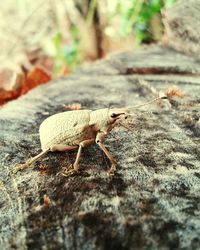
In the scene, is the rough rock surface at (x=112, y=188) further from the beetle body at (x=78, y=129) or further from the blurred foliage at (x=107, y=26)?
the blurred foliage at (x=107, y=26)

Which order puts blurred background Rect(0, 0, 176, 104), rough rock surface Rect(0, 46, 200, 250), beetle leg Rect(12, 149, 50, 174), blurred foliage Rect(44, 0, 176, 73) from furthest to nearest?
1. blurred background Rect(0, 0, 176, 104)
2. blurred foliage Rect(44, 0, 176, 73)
3. beetle leg Rect(12, 149, 50, 174)
4. rough rock surface Rect(0, 46, 200, 250)

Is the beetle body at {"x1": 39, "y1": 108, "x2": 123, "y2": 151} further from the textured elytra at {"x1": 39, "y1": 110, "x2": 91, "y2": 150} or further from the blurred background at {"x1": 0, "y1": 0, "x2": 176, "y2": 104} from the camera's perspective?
the blurred background at {"x1": 0, "y1": 0, "x2": 176, "y2": 104}

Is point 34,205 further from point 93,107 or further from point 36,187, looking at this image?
point 93,107

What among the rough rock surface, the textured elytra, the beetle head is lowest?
the rough rock surface

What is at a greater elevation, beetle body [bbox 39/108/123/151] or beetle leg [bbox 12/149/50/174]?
beetle body [bbox 39/108/123/151]

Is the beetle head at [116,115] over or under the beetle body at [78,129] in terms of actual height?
over

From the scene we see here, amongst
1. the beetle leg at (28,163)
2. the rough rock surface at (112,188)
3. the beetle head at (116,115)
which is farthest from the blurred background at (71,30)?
the beetle leg at (28,163)

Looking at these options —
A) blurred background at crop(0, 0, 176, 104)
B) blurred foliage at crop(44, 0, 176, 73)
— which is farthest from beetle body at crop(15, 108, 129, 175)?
blurred background at crop(0, 0, 176, 104)

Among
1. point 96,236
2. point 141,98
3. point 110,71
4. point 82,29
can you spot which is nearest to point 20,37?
point 82,29
